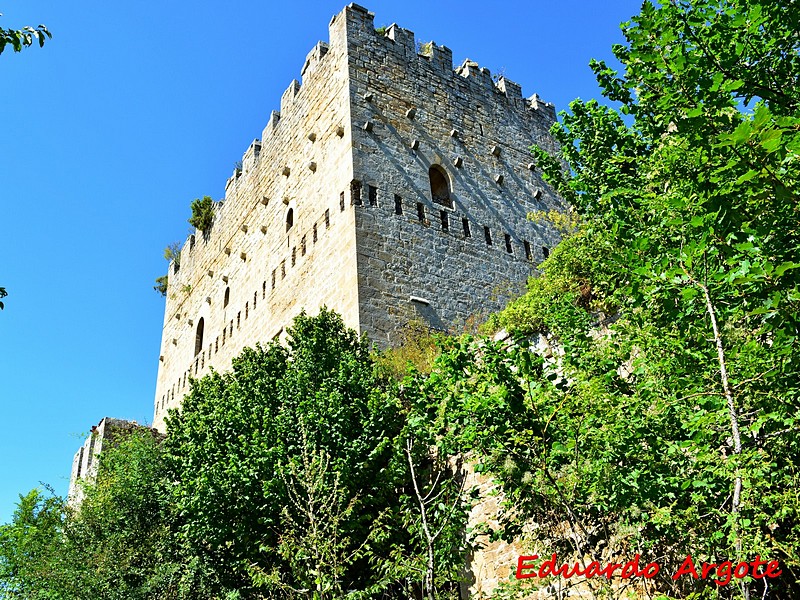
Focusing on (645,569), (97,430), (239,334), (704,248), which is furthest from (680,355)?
(97,430)

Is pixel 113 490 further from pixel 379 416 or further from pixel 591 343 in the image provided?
pixel 591 343

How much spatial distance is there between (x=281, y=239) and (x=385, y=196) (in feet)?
13.7

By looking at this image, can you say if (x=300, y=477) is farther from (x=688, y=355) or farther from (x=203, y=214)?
(x=203, y=214)

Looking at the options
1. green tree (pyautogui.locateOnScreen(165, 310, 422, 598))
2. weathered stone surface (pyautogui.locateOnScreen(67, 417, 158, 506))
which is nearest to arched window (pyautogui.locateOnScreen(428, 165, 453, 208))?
green tree (pyautogui.locateOnScreen(165, 310, 422, 598))

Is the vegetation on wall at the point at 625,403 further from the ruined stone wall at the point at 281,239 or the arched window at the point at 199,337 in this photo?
the arched window at the point at 199,337

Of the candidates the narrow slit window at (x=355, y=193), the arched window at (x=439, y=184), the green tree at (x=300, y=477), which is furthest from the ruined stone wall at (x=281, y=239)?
the green tree at (x=300, y=477)

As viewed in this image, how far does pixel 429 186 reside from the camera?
1680cm

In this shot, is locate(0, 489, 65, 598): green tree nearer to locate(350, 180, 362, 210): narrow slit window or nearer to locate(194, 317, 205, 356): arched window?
locate(194, 317, 205, 356): arched window

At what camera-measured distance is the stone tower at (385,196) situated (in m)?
15.1

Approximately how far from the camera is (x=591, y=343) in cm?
625

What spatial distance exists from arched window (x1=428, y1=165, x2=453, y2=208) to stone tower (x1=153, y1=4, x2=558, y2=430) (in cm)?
4

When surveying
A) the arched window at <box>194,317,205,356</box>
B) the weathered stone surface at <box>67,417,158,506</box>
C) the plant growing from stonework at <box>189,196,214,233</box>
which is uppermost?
the plant growing from stonework at <box>189,196,214,233</box>

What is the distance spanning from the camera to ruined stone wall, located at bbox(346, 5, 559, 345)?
49.4 ft
